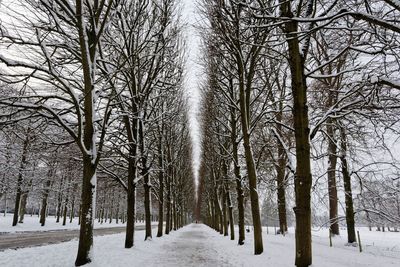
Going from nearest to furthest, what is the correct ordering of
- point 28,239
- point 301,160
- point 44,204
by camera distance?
1. point 301,160
2. point 28,239
3. point 44,204

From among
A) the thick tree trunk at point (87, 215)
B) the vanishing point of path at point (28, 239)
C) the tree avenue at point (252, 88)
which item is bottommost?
the vanishing point of path at point (28, 239)

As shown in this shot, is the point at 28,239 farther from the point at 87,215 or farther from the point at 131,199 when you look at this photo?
the point at 87,215

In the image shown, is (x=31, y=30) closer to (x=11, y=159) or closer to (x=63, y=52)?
(x=63, y=52)

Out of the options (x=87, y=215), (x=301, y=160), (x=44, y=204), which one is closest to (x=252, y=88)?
(x=301, y=160)

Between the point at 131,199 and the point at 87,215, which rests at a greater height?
the point at 131,199

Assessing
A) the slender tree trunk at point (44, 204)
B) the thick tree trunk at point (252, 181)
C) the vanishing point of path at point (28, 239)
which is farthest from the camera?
the slender tree trunk at point (44, 204)

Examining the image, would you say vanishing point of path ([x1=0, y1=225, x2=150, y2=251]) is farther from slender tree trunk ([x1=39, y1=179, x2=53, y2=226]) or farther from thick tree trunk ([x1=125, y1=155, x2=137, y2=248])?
slender tree trunk ([x1=39, y1=179, x2=53, y2=226])

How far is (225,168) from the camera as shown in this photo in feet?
64.2

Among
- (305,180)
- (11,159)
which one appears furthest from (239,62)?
(11,159)

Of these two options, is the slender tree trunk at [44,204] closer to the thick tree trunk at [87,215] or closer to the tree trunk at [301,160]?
the thick tree trunk at [87,215]

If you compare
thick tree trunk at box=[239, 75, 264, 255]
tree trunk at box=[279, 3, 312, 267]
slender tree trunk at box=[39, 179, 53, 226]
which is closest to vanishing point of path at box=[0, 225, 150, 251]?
slender tree trunk at box=[39, 179, 53, 226]

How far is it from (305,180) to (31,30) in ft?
28.5

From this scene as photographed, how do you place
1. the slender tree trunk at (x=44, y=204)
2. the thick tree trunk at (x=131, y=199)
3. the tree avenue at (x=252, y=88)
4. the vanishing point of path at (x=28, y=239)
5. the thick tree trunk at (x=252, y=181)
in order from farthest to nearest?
the slender tree trunk at (x=44, y=204) → the vanishing point of path at (x=28, y=239) → the thick tree trunk at (x=131, y=199) → the thick tree trunk at (x=252, y=181) → the tree avenue at (x=252, y=88)

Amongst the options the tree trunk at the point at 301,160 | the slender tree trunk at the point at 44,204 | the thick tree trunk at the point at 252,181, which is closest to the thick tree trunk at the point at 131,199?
the thick tree trunk at the point at 252,181
